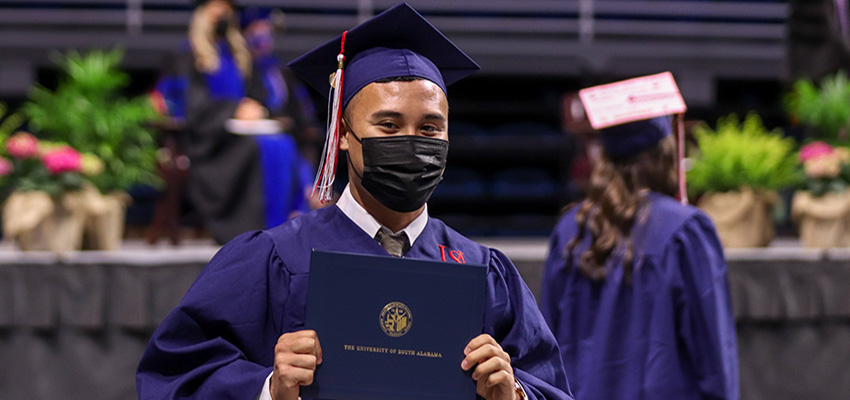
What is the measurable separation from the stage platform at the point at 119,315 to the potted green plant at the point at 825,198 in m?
0.47

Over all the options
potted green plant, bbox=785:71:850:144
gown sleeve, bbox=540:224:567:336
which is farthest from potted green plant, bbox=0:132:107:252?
potted green plant, bbox=785:71:850:144

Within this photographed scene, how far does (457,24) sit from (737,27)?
9.64ft

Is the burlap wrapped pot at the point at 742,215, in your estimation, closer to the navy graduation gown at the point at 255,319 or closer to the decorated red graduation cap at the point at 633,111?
the decorated red graduation cap at the point at 633,111

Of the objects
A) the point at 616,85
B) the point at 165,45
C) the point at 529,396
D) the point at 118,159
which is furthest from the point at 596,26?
the point at 529,396

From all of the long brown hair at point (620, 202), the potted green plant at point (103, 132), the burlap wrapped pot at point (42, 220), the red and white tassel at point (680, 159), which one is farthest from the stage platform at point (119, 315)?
the long brown hair at point (620, 202)

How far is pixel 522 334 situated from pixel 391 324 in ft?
0.88

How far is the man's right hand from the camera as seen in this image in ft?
3.69

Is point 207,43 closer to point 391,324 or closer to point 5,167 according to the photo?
point 5,167

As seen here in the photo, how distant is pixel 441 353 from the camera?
1.15m

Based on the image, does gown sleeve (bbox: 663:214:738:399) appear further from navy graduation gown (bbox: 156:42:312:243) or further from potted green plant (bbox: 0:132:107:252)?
navy graduation gown (bbox: 156:42:312:243)

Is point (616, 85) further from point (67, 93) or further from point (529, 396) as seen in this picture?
point (67, 93)

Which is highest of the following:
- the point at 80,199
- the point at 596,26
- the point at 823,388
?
the point at 596,26

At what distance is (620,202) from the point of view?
243 cm

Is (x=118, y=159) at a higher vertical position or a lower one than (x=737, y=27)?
lower
